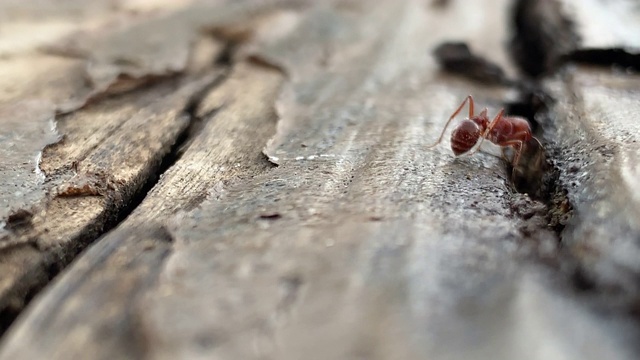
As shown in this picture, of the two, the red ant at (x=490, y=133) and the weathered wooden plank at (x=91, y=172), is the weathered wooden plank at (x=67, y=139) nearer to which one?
the weathered wooden plank at (x=91, y=172)

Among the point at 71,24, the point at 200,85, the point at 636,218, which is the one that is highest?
the point at 71,24

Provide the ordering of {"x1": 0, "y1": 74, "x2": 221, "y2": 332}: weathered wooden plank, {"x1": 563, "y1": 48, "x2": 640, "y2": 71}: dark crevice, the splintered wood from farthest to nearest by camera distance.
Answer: {"x1": 563, "y1": 48, "x2": 640, "y2": 71}: dark crevice < {"x1": 0, "y1": 74, "x2": 221, "y2": 332}: weathered wooden plank < the splintered wood

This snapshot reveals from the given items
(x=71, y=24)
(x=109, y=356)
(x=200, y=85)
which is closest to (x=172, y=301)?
(x=109, y=356)

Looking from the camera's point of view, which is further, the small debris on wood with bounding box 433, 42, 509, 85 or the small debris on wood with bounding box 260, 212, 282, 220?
the small debris on wood with bounding box 433, 42, 509, 85

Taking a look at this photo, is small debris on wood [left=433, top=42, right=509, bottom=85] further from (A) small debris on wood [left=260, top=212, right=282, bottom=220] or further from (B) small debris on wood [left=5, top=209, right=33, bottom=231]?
(B) small debris on wood [left=5, top=209, right=33, bottom=231]

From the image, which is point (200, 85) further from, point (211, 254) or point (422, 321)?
point (422, 321)

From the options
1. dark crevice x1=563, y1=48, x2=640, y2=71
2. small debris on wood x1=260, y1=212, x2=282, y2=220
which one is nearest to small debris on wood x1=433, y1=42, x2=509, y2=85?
dark crevice x1=563, y1=48, x2=640, y2=71

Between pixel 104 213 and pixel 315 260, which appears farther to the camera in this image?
pixel 104 213

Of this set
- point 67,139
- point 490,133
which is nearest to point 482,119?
point 490,133
